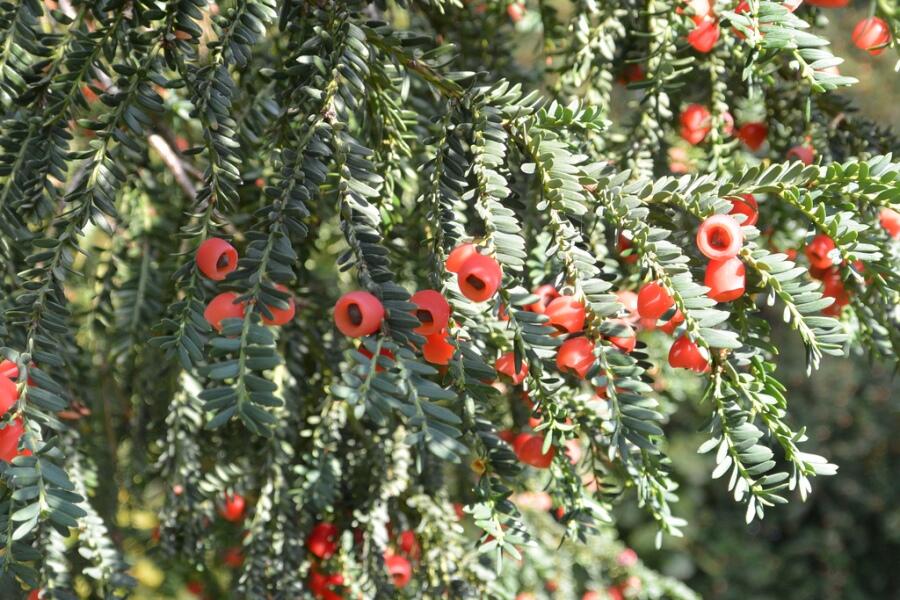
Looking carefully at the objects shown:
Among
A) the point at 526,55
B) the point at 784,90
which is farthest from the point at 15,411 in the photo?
the point at 526,55

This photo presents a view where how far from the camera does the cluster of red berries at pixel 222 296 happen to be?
510mm

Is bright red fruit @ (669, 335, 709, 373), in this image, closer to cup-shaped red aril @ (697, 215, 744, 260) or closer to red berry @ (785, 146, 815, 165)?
cup-shaped red aril @ (697, 215, 744, 260)

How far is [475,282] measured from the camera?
1.63ft

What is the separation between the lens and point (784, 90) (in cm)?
84

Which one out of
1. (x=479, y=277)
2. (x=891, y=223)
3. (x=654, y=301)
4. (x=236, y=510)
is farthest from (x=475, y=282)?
(x=236, y=510)

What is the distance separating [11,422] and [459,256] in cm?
28

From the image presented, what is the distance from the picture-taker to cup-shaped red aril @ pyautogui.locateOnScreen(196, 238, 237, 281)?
1.73ft

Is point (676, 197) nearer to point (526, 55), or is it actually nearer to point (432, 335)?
point (432, 335)

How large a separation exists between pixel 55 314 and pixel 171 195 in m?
0.61

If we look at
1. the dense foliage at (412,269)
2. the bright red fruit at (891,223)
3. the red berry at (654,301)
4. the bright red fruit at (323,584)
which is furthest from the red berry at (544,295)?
the bright red fruit at (323,584)

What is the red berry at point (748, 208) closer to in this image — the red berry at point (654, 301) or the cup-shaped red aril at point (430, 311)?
the red berry at point (654, 301)

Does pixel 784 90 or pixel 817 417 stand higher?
pixel 784 90

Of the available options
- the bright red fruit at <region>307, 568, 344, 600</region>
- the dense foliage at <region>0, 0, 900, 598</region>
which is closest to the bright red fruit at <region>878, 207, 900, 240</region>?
the dense foliage at <region>0, 0, 900, 598</region>

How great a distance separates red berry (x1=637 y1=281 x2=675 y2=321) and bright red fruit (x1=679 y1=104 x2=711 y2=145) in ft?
1.12
